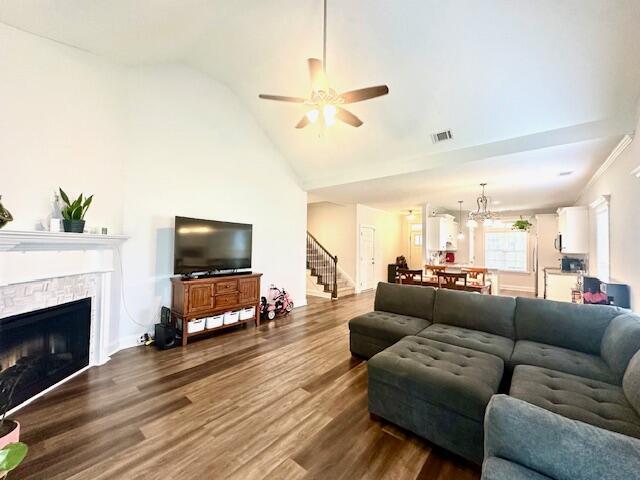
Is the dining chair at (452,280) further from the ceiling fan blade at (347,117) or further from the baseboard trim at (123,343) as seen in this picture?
the baseboard trim at (123,343)

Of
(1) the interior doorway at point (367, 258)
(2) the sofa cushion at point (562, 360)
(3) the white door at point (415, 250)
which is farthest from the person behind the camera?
(3) the white door at point (415, 250)

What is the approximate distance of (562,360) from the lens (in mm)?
2361

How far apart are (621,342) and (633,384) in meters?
0.60

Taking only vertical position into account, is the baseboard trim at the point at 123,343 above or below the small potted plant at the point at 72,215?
below

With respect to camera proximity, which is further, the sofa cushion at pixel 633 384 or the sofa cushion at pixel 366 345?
the sofa cushion at pixel 366 345

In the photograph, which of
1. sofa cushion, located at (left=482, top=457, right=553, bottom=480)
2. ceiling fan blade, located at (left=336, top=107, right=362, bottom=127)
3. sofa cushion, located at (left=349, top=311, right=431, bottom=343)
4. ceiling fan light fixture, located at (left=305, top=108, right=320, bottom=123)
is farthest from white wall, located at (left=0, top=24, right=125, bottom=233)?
sofa cushion, located at (left=482, top=457, right=553, bottom=480)

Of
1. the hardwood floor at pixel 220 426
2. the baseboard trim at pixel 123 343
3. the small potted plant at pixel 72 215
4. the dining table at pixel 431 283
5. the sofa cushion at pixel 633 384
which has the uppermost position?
the small potted plant at pixel 72 215

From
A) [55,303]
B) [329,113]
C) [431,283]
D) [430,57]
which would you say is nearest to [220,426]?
[55,303]

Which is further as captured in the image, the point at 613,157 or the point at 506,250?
the point at 506,250

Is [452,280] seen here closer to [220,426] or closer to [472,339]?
[472,339]

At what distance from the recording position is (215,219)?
4.90m

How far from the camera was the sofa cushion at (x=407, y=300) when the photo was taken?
11.9 feet

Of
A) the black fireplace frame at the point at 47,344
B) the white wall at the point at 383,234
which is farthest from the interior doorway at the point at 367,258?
the black fireplace frame at the point at 47,344

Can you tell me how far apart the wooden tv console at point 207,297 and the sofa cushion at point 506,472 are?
3.86 meters
